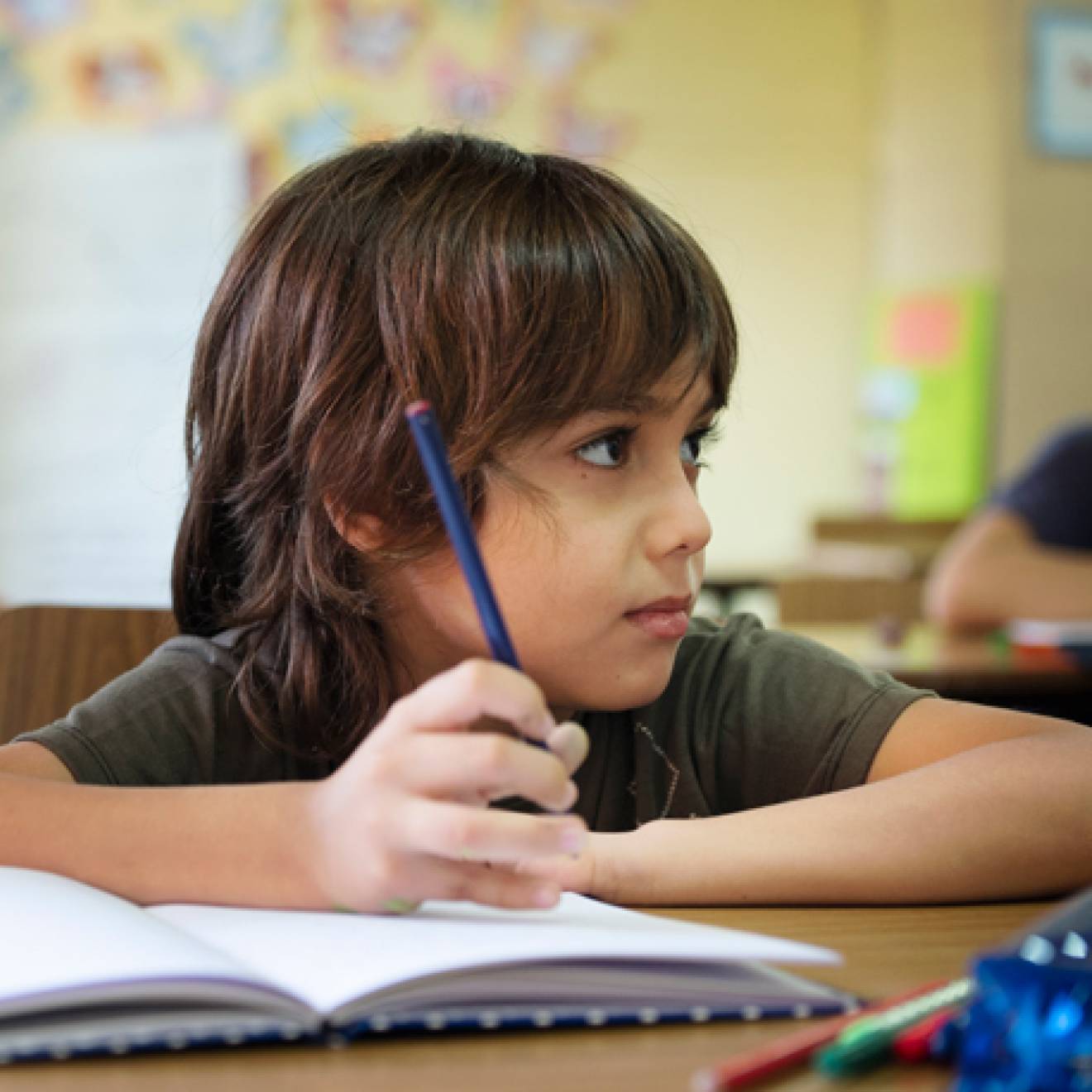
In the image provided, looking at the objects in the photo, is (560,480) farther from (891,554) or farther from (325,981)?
(891,554)

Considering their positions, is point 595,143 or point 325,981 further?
point 595,143

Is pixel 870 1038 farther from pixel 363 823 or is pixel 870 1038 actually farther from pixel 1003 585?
pixel 1003 585

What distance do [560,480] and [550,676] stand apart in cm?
12

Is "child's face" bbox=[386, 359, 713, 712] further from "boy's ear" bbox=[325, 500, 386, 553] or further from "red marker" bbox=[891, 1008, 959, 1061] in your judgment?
"red marker" bbox=[891, 1008, 959, 1061]

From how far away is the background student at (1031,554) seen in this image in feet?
8.66

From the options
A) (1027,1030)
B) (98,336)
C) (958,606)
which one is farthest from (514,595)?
(98,336)

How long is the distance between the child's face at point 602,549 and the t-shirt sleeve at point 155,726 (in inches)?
8.3

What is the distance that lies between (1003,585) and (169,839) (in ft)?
7.15

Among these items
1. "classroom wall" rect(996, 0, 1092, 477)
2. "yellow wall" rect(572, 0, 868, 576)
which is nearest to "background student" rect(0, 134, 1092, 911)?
"classroom wall" rect(996, 0, 1092, 477)

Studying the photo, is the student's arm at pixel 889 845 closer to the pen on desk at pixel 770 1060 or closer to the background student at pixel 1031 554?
the pen on desk at pixel 770 1060

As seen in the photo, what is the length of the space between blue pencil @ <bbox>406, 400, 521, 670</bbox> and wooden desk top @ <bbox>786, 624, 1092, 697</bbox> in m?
1.11

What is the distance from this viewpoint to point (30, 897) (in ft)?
2.16

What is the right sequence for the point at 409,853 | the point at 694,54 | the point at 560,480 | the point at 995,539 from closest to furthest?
the point at 409,853
the point at 560,480
the point at 995,539
the point at 694,54

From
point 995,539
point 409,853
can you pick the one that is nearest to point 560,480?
point 409,853
